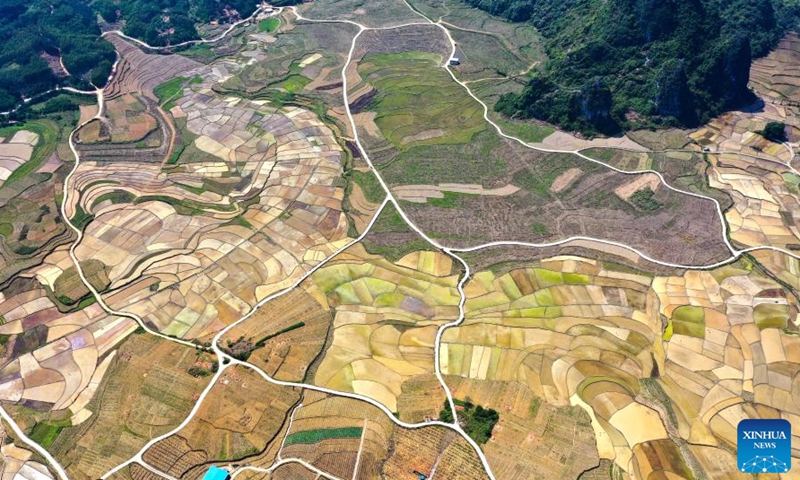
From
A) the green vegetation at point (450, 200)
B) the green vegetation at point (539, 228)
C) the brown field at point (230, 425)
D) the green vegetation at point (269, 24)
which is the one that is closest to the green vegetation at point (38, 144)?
the green vegetation at point (269, 24)

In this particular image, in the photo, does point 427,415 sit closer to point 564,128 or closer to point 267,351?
point 267,351

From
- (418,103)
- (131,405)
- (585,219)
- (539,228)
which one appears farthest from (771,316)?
(131,405)

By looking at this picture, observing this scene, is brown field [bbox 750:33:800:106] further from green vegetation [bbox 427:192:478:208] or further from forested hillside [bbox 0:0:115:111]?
forested hillside [bbox 0:0:115:111]

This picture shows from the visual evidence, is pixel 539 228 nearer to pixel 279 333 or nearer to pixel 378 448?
pixel 279 333

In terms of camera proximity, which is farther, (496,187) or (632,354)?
(496,187)

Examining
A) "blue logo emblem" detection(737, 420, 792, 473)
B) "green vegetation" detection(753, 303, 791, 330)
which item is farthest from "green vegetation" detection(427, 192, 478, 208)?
"blue logo emblem" detection(737, 420, 792, 473)

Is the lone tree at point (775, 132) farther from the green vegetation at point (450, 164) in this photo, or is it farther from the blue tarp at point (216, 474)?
the blue tarp at point (216, 474)
